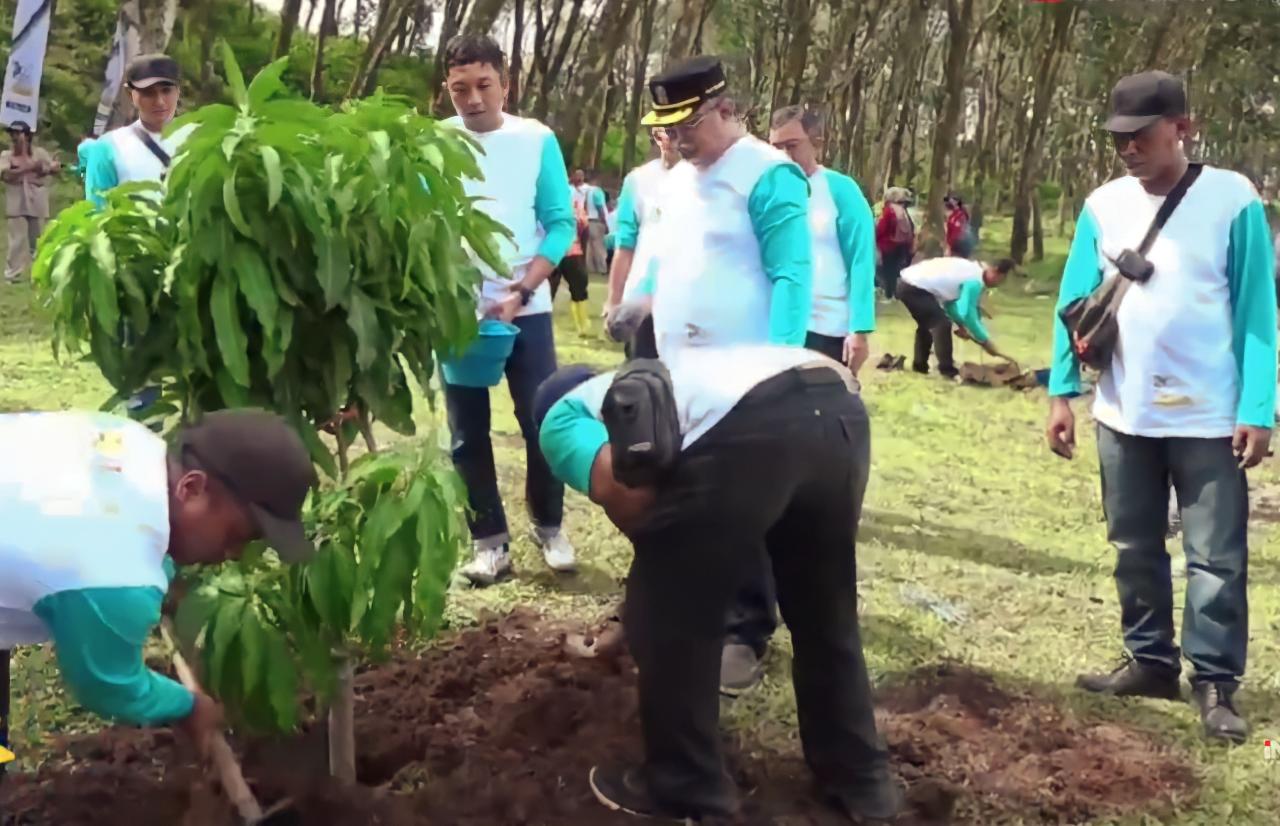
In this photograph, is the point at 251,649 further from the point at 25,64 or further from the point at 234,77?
the point at 25,64

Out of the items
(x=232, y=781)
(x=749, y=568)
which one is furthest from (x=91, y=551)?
(x=749, y=568)

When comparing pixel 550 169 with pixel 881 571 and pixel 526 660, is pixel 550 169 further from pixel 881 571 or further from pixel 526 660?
pixel 881 571

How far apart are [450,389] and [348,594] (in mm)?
2270

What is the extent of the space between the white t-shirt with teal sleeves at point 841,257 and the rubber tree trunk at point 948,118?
16636 mm

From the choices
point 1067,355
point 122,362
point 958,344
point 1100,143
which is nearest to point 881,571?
point 1067,355

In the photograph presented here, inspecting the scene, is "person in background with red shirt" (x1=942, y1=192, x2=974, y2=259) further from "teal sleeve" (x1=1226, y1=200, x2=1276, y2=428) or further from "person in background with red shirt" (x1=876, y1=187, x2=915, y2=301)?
"teal sleeve" (x1=1226, y1=200, x2=1276, y2=428)

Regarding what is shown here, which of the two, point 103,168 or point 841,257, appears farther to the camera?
point 841,257

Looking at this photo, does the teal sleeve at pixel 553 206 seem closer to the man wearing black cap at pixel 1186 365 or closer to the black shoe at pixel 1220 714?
the man wearing black cap at pixel 1186 365

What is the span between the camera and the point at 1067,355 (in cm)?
457

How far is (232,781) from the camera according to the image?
3023 mm

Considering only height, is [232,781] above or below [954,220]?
above

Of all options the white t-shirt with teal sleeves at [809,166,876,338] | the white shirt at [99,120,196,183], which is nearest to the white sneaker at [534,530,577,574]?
the white t-shirt with teal sleeves at [809,166,876,338]

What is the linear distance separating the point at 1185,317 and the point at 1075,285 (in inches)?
15.9

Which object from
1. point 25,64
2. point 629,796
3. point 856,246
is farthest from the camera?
point 25,64
